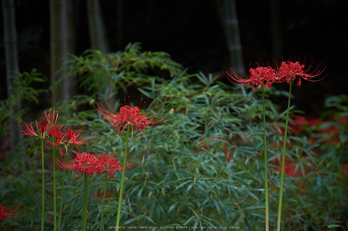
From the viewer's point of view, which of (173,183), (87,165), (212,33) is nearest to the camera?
(87,165)

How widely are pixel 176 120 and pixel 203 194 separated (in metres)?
0.37

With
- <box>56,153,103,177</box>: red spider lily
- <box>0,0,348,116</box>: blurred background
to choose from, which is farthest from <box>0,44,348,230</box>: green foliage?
<box>0,0,348,116</box>: blurred background

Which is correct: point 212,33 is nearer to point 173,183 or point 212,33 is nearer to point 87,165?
point 173,183

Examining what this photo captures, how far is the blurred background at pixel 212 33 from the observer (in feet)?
16.3

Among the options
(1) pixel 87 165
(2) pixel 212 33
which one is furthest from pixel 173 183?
(2) pixel 212 33

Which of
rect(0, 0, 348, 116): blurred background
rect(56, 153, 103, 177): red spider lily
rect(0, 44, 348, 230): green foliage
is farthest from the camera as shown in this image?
rect(0, 0, 348, 116): blurred background

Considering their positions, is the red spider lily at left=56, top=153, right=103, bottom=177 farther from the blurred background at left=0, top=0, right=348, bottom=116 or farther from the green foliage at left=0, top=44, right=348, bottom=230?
the blurred background at left=0, top=0, right=348, bottom=116

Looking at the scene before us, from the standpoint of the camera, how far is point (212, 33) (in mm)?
6250

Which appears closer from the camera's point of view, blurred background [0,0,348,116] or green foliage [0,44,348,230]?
green foliage [0,44,348,230]

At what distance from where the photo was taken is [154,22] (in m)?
6.51

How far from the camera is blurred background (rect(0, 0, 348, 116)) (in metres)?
4.98

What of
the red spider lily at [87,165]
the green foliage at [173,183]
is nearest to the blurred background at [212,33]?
the green foliage at [173,183]

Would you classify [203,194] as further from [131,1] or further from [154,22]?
[131,1]

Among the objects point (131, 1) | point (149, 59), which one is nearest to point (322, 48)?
point (131, 1)
